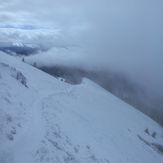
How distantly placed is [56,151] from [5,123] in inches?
194

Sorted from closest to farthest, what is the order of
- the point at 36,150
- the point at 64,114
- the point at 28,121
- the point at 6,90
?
the point at 36,150 → the point at 28,121 → the point at 6,90 → the point at 64,114

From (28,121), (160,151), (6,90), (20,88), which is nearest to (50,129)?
(28,121)

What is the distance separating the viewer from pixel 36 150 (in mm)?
19109

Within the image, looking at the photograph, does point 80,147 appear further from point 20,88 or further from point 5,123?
point 20,88

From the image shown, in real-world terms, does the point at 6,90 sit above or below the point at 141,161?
above

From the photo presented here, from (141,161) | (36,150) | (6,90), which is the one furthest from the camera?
(141,161)

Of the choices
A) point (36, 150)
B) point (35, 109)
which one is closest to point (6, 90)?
point (35, 109)

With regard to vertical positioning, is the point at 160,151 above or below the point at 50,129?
below

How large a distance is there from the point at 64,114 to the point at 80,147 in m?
7.99

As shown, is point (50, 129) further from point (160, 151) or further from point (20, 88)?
point (160, 151)

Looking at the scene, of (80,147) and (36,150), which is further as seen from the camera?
(80,147)

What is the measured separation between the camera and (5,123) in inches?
789

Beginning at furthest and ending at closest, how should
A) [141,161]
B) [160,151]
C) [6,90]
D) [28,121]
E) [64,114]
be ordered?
[160,151] → [141,161] → [64,114] → [6,90] → [28,121]

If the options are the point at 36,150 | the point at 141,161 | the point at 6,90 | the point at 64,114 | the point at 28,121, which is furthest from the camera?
the point at 141,161
